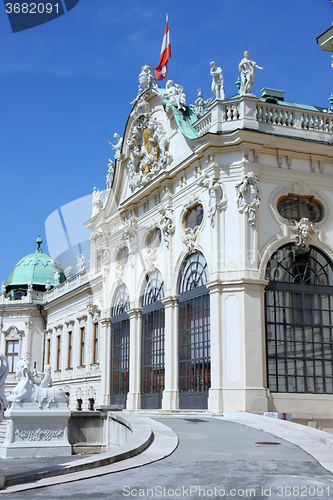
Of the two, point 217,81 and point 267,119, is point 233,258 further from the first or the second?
point 217,81

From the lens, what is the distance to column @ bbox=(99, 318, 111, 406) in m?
32.0

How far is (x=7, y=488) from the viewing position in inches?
321

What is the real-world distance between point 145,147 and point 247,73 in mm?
7851

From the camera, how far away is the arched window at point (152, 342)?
86.1ft

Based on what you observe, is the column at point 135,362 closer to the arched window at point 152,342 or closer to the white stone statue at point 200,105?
the arched window at point 152,342

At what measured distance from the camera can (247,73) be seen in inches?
900

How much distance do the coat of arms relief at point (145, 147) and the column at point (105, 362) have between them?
24.6ft

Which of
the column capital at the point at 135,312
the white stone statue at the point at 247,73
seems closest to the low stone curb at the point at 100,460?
the white stone statue at the point at 247,73

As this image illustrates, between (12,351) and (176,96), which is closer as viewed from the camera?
(176,96)

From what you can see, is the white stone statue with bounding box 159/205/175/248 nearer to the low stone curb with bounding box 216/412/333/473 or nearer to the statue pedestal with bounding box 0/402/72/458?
the low stone curb with bounding box 216/412/333/473

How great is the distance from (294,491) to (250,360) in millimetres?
12899

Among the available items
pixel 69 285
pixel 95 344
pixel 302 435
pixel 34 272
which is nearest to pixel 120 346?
pixel 95 344

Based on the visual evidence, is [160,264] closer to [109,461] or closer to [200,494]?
[109,461]

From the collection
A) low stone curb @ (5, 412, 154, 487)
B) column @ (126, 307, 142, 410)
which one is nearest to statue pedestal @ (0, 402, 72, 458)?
low stone curb @ (5, 412, 154, 487)
